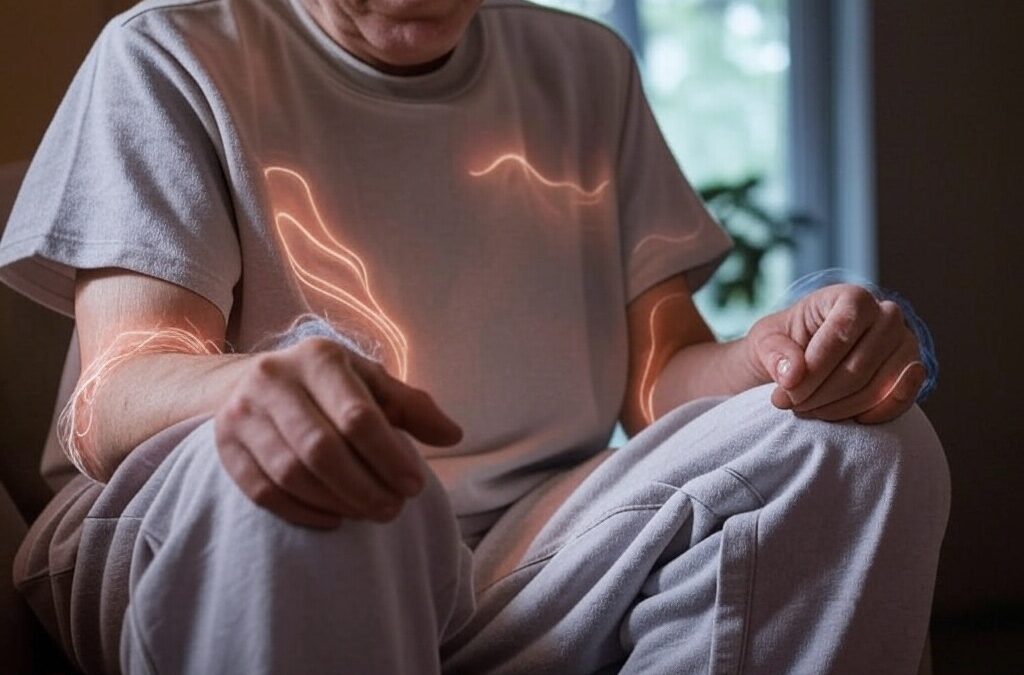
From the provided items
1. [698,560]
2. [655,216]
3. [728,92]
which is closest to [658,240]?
[655,216]

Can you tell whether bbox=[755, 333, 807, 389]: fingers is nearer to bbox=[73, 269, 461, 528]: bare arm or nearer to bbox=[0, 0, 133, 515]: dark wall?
bbox=[73, 269, 461, 528]: bare arm

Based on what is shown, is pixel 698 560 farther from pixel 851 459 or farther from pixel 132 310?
pixel 132 310

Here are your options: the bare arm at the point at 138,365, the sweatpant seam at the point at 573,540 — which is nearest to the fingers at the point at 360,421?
the bare arm at the point at 138,365

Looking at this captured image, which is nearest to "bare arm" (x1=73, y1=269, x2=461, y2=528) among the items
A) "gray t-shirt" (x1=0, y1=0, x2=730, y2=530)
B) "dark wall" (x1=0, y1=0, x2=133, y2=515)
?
"gray t-shirt" (x1=0, y1=0, x2=730, y2=530)

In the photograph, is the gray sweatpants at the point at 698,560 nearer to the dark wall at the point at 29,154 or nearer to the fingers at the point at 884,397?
the fingers at the point at 884,397

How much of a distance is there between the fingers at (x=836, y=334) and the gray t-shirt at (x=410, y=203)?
1.03ft

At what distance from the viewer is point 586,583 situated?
3.12 feet

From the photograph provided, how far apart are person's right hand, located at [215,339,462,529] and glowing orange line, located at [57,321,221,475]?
27cm

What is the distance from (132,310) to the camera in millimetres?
985

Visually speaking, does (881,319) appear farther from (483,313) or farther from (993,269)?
(993,269)

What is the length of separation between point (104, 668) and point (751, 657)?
1.44 feet

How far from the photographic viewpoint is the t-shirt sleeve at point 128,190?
1.01 metres

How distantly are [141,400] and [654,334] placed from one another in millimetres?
577

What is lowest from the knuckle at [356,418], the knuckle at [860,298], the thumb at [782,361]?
the thumb at [782,361]
